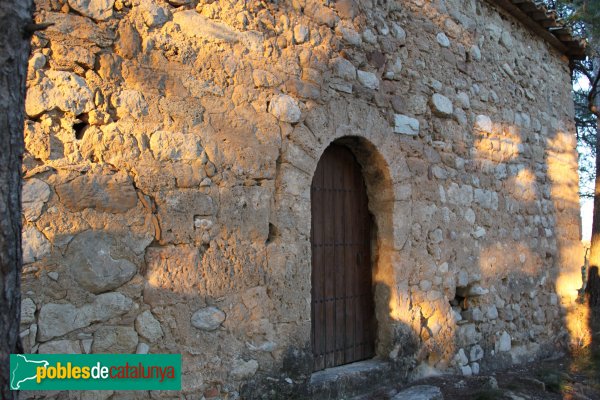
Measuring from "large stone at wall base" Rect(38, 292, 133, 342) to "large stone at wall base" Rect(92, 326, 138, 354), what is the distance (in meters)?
0.07

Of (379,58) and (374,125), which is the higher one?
(379,58)

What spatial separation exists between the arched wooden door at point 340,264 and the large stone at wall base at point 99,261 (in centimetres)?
155

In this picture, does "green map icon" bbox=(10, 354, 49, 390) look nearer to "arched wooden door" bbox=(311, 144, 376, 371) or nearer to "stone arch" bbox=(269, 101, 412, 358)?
"stone arch" bbox=(269, 101, 412, 358)

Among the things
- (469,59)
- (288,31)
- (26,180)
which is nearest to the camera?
(26,180)

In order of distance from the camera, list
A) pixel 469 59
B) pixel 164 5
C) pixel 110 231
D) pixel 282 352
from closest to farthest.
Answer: pixel 110 231, pixel 164 5, pixel 282 352, pixel 469 59

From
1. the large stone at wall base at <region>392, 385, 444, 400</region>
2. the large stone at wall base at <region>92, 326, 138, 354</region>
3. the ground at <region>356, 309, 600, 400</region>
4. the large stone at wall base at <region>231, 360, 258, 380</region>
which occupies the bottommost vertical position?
the ground at <region>356, 309, 600, 400</region>

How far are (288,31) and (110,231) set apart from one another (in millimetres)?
1861

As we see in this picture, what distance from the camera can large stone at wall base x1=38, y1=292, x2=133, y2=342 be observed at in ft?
8.91

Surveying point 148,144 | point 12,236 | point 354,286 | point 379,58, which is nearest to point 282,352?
point 354,286

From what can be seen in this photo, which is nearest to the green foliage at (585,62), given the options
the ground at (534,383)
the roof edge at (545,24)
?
the roof edge at (545,24)

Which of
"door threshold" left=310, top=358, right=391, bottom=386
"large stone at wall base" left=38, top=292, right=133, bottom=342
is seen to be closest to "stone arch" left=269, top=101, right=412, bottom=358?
"door threshold" left=310, top=358, right=391, bottom=386

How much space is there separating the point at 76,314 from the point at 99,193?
641 mm

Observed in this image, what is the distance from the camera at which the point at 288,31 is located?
3.78 metres

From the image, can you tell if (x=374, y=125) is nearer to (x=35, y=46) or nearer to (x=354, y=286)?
(x=354, y=286)
